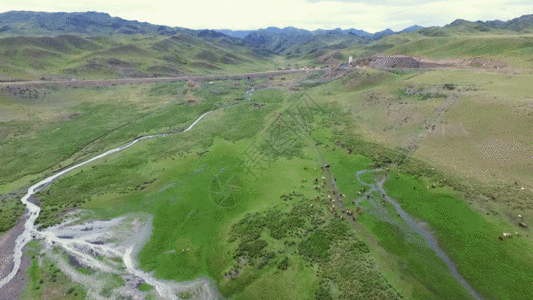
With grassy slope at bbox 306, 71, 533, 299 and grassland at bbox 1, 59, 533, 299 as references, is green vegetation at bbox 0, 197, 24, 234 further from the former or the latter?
grassy slope at bbox 306, 71, 533, 299

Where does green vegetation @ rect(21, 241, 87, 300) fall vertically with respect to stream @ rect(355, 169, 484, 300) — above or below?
below

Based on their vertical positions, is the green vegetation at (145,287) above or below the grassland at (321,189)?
below

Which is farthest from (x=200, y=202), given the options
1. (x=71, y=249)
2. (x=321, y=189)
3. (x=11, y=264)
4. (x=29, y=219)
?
(x=29, y=219)

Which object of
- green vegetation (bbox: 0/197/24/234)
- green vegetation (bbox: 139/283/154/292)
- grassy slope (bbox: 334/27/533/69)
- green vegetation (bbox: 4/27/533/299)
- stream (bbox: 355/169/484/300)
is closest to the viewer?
stream (bbox: 355/169/484/300)

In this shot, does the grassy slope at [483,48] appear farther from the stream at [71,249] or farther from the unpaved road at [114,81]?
the stream at [71,249]

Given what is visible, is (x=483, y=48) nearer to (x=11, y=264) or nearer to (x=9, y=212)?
(x=11, y=264)

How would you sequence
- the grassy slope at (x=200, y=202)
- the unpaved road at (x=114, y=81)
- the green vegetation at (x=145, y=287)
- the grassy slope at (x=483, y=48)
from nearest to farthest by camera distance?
the green vegetation at (x=145, y=287) → the grassy slope at (x=200, y=202) → the grassy slope at (x=483, y=48) → the unpaved road at (x=114, y=81)

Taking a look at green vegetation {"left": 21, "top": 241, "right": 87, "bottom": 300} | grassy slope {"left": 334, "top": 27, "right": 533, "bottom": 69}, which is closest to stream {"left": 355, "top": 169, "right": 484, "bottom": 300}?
green vegetation {"left": 21, "top": 241, "right": 87, "bottom": 300}

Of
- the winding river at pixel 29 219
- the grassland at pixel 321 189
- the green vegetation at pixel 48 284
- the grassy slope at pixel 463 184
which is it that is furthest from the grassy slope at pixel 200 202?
the grassy slope at pixel 463 184

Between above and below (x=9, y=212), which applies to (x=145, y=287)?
below

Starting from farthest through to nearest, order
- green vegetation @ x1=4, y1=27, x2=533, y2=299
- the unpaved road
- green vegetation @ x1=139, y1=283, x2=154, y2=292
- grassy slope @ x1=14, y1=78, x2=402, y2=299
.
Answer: the unpaved road < green vegetation @ x1=4, y1=27, x2=533, y2=299 < grassy slope @ x1=14, y1=78, x2=402, y2=299 < green vegetation @ x1=139, y1=283, x2=154, y2=292

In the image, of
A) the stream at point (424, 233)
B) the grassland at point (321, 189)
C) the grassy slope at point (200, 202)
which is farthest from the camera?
the grassland at point (321, 189)

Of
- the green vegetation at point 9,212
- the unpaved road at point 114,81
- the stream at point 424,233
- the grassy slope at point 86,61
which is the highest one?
the grassy slope at point 86,61

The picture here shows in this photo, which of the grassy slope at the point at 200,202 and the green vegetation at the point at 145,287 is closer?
the green vegetation at the point at 145,287
